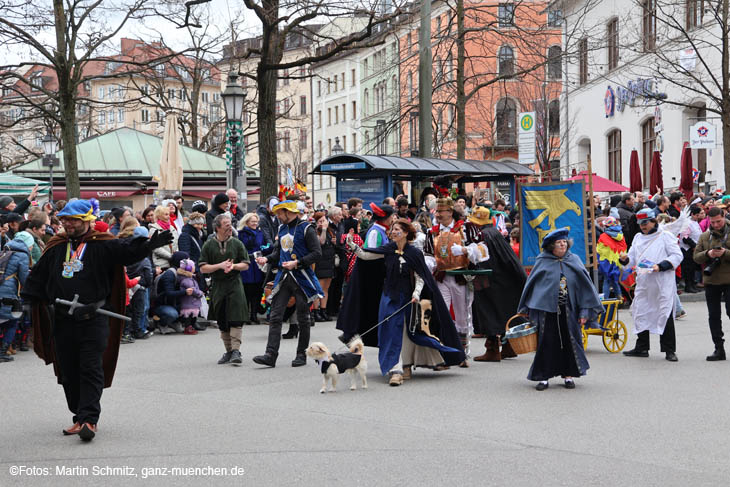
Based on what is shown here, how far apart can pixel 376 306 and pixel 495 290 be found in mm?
1866

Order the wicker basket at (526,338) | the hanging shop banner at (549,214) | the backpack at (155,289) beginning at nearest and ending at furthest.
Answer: the wicker basket at (526,338) → the hanging shop banner at (549,214) → the backpack at (155,289)

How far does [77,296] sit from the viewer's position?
25.2ft

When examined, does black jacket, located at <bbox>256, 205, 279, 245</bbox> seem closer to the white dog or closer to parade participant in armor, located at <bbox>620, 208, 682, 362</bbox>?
parade participant in armor, located at <bbox>620, 208, 682, 362</bbox>

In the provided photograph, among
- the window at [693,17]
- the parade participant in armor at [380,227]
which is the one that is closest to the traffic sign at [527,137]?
the parade participant in armor at [380,227]

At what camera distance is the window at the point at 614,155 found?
43.7 meters

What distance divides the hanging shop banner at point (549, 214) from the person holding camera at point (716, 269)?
6.93 feet

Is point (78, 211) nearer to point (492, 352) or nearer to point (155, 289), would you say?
point (492, 352)

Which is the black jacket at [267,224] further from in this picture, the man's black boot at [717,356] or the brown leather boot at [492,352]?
the man's black boot at [717,356]

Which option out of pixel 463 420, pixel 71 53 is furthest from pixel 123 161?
pixel 463 420

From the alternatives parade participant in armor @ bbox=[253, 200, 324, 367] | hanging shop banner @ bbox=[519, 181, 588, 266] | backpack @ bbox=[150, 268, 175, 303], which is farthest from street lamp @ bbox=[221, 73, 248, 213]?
parade participant in armor @ bbox=[253, 200, 324, 367]

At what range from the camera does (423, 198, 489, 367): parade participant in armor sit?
11391mm

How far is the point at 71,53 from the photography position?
2623 centimetres

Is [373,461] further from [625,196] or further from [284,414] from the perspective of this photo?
[625,196]

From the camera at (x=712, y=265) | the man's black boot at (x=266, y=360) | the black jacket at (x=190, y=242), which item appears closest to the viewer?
the man's black boot at (x=266, y=360)
